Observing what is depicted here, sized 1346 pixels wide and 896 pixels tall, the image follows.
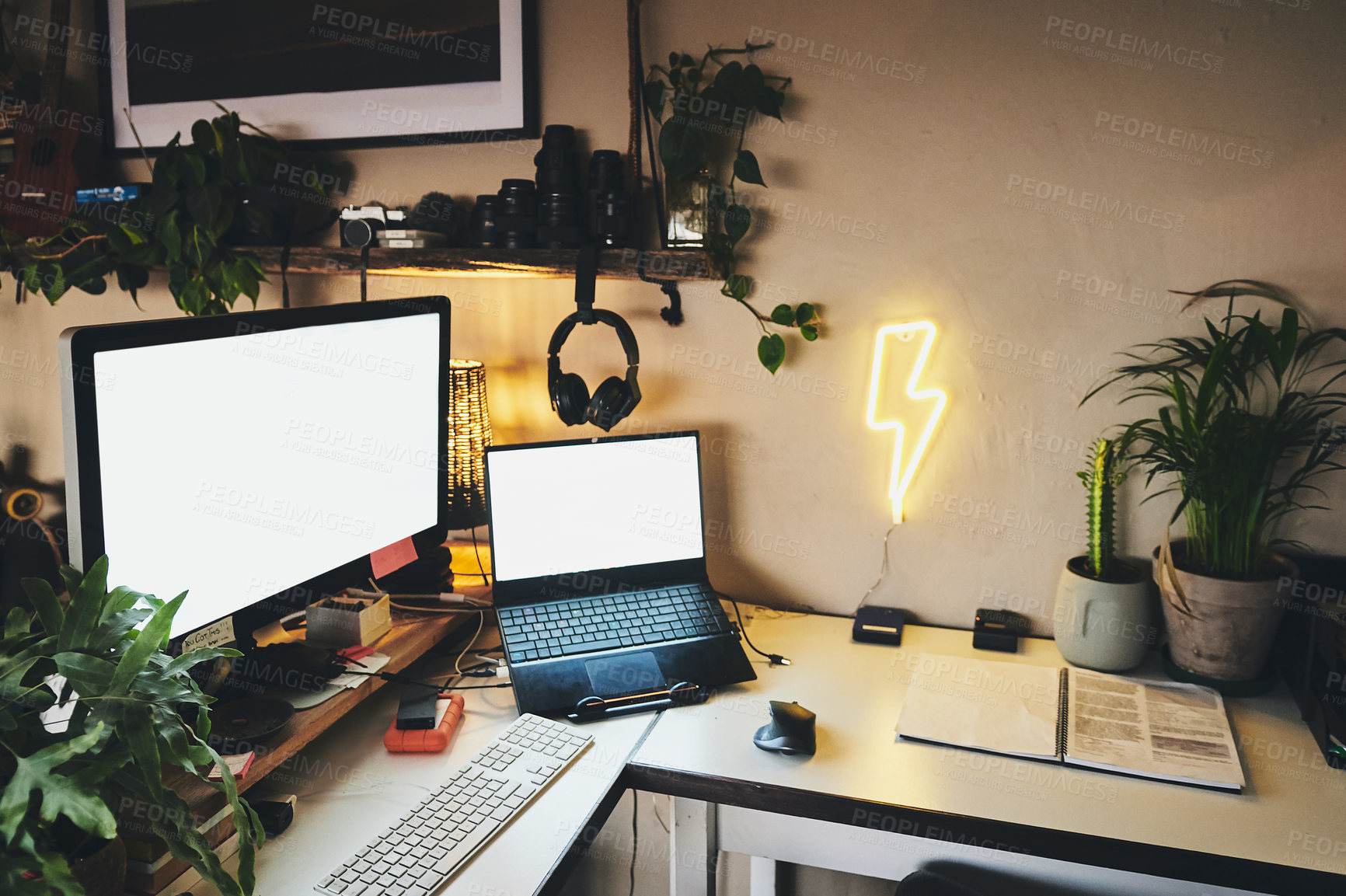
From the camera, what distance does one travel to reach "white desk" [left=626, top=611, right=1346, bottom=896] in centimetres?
100

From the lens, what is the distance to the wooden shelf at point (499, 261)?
59.6 inches

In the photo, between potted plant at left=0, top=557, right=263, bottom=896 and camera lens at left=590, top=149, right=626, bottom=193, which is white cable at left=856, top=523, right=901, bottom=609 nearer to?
camera lens at left=590, top=149, right=626, bottom=193

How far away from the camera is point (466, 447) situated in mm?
1668

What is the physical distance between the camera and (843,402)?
1608 mm

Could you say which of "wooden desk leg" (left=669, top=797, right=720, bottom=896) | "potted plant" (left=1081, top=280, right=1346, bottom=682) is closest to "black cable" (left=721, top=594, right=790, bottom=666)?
"wooden desk leg" (left=669, top=797, right=720, bottom=896)

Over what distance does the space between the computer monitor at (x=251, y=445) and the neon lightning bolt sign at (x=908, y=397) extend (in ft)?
→ 2.49

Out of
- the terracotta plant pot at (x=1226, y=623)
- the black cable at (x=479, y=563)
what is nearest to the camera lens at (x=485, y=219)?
the black cable at (x=479, y=563)

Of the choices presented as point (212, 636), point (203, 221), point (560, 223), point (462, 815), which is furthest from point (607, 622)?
point (203, 221)

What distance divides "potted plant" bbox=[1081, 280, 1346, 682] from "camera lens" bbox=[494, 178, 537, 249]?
1.05 metres

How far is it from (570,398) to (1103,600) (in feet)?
3.11

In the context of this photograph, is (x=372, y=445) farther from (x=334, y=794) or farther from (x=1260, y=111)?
(x=1260, y=111)

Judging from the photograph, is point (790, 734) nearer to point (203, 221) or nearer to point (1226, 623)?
point (1226, 623)

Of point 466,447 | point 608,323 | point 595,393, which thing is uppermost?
point 608,323

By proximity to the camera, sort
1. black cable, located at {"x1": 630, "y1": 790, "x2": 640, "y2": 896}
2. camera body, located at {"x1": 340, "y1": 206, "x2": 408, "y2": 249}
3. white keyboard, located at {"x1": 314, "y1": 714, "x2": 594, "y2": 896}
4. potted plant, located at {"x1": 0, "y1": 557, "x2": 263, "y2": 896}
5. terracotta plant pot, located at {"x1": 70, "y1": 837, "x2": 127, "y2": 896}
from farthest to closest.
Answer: black cable, located at {"x1": 630, "y1": 790, "x2": 640, "y2": 896}, camera body, located at {"x1": 340, "y1": 206, "x2": 408, "y2": 249}, white keyboard, located at {"x1": 314, "y1": 714, "x2": 594, "y2": 896}, terracotta plant pot, located at {"x1": 70, "y1": 837, "x2": 127, "y2": 896}, potted plant, located at {"x1": 0, "y1": 557, "x2": 263, "y2": 896}
